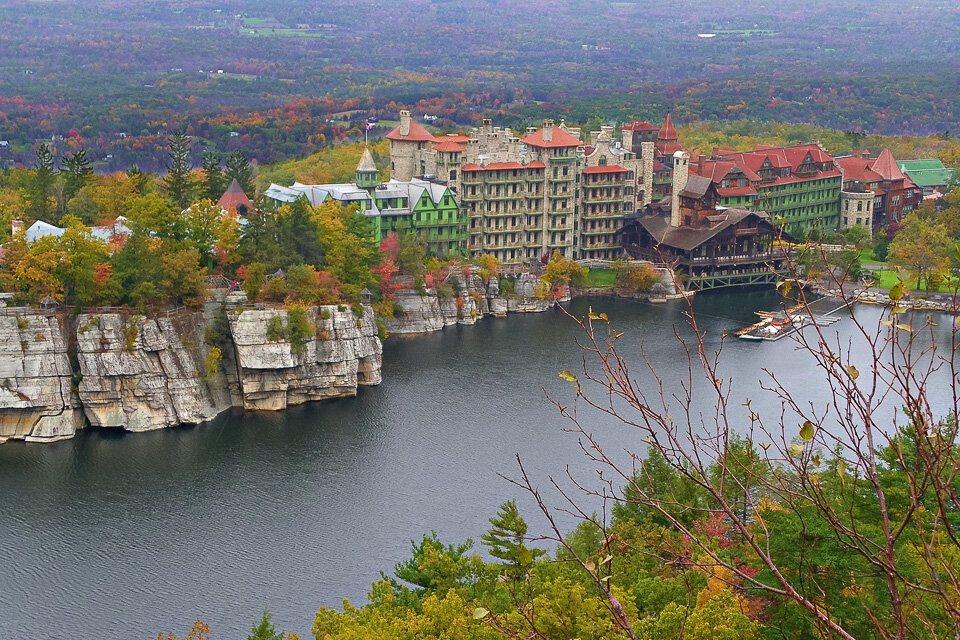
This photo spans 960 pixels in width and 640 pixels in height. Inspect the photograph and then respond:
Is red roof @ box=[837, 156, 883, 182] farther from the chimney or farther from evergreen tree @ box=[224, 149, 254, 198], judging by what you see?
evergreen tree @ box=[224, 149, 254, 198]

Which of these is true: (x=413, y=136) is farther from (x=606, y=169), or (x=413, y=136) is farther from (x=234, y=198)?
(x=234, y=198)

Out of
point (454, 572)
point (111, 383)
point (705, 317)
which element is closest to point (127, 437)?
point (111, 383)

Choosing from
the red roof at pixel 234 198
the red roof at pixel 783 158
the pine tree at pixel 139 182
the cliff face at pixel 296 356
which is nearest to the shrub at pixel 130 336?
the cliff face at pixel 296 356

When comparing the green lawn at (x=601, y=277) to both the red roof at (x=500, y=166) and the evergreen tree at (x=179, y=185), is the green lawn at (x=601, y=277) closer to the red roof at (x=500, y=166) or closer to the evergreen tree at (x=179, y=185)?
the red roof at (x=500, y=166)

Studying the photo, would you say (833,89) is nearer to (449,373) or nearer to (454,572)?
(449,373)

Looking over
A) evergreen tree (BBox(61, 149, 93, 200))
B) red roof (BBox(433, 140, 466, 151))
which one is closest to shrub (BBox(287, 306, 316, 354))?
evergreen tree (BBox(61, 149, 93, 200))
